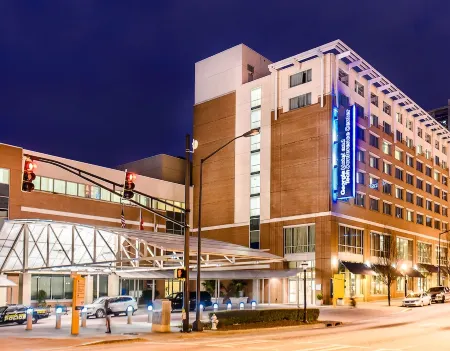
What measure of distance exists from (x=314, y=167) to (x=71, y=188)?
25973mm

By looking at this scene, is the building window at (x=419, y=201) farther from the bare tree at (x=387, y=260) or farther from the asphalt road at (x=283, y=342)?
the asphalt road at (x=283, y=342)

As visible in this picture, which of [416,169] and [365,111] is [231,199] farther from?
[416,169]

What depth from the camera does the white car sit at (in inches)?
2217

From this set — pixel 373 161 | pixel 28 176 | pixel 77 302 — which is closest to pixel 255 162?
pixel 373 161

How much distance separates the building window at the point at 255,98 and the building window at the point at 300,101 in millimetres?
5120

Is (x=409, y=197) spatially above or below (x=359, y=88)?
below

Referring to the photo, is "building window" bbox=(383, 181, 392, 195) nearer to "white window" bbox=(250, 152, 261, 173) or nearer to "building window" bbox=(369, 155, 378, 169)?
"building window" bbox=(369, 155, 378, 169)

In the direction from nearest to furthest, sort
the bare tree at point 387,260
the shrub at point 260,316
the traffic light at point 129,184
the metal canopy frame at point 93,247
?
1. the traffic light at point 129,184
2. the shrub at point 260,316
3. the metal canopy frame at point 93,247
4. the bare tree at point 387,260

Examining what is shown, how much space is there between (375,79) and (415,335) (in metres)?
52.2

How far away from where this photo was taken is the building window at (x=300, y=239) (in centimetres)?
6744

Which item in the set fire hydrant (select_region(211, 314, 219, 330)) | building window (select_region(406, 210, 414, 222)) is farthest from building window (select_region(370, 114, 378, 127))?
fire hydrant (select_region(211, 314, 219, 330))

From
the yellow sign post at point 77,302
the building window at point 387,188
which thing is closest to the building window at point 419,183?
the building window at point 387,188

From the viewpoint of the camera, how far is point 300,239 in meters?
68.8

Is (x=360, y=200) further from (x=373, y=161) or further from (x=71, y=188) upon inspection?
(x=71, y=188)
